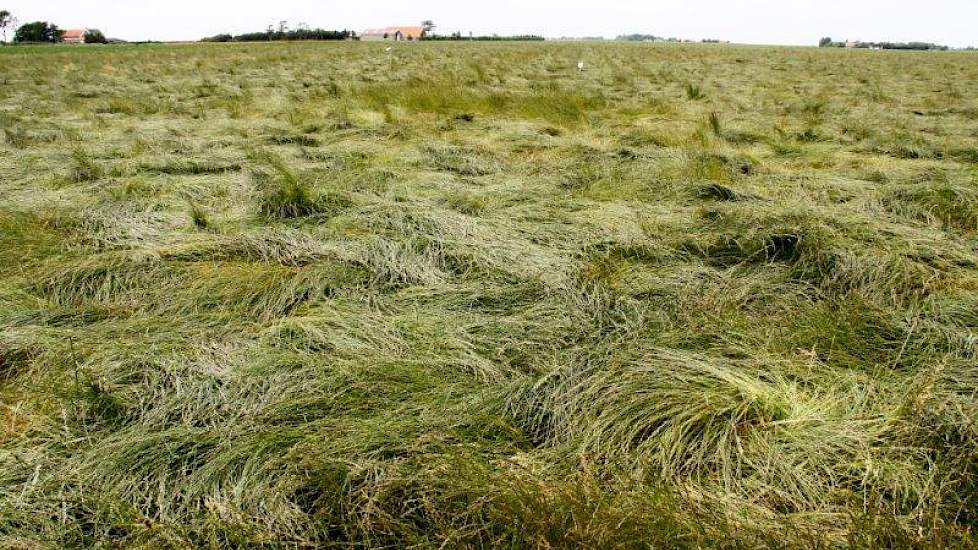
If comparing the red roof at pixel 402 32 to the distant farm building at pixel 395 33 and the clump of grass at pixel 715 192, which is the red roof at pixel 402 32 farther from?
the clump of grass at pixel 715 192

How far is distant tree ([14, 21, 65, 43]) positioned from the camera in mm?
65375

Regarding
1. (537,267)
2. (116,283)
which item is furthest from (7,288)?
(537,267)

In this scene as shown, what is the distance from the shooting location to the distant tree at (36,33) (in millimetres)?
65375

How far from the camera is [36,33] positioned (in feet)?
216

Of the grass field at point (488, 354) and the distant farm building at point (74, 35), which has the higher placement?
the distant farm building at point (74, 35)

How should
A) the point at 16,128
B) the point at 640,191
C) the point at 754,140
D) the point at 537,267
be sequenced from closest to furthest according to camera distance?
the point at 537,267, the point at 640,191, the point at 754,140, the point at 16,128

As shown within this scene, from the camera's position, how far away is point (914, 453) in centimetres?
143

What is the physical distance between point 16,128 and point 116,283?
17.3 feet

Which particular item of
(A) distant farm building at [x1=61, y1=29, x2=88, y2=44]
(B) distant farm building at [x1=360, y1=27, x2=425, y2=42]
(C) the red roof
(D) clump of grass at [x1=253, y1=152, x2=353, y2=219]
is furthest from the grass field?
(A) distant farm building at [x1=61, y1=29, x2=88, y2=44]

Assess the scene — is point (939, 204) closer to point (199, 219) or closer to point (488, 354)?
point (488, 354)

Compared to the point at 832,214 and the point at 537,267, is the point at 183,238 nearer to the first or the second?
the point at 537,267

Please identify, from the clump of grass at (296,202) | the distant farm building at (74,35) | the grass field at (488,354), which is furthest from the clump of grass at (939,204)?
the distant farm building at (74,35)

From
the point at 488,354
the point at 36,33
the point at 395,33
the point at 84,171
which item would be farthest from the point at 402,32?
the point at 488,354

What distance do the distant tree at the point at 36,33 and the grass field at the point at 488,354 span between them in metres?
82.6
